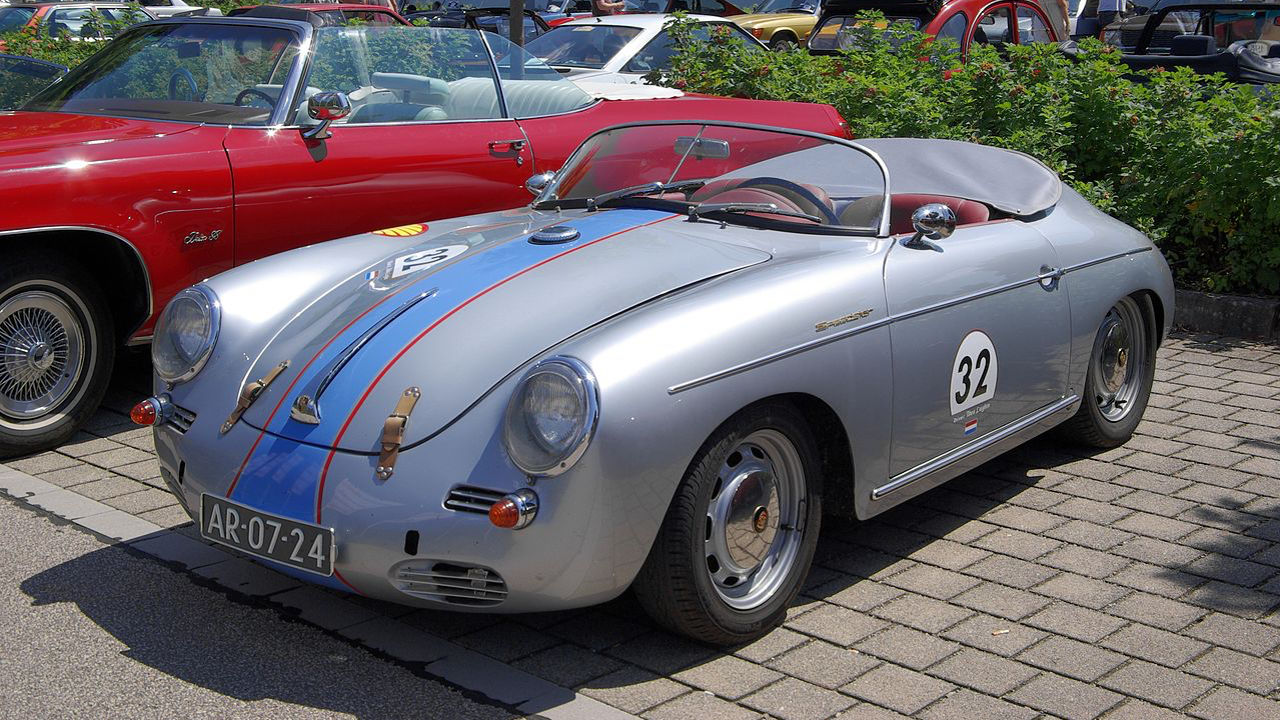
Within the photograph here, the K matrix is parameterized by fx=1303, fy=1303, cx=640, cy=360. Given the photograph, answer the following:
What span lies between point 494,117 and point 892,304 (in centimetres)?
327

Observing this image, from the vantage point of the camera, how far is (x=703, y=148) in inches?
180

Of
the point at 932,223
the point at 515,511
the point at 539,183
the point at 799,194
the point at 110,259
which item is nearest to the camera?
the point at 515,511

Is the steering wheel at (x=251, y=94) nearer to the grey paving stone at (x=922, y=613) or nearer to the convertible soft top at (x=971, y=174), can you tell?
the convertible soft top at (x=971, y=174)

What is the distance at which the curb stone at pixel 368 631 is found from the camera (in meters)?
3.25

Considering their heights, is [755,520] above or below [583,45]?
below

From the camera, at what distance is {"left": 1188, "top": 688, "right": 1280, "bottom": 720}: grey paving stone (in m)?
3.23

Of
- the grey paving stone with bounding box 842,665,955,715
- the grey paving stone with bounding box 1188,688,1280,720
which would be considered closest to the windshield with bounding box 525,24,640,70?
the grey paving stone with bounding box 842,665,955,715

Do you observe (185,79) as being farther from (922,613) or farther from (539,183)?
(922,613)

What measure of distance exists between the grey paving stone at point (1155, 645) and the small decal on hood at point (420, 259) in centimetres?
228

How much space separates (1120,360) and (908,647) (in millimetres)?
2160

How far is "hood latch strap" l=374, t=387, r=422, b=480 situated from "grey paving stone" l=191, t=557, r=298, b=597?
0.84 metres

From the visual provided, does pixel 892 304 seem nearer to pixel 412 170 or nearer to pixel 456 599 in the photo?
pixel 456 599

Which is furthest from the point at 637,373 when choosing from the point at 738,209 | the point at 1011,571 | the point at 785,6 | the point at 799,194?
the point at 785,6

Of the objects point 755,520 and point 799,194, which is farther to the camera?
point 799,194
